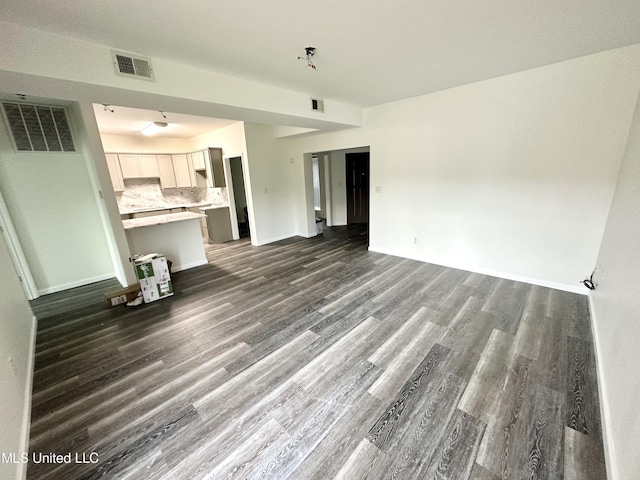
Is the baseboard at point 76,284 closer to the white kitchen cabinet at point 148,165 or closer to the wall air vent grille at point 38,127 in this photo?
the wall air vent grille at point 38,127

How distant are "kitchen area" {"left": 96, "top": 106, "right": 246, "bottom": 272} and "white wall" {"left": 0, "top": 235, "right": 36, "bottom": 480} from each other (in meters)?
2.15

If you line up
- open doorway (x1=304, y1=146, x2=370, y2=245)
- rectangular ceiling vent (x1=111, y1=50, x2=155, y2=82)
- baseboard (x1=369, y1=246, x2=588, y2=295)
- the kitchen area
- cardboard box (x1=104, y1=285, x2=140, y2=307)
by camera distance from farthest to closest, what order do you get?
open doorway (x1=304, y1=146, x2=370, y2=245) < the kitchen area < cardboard box (x1=104, y1=285, x2=140, y2=307) < baseboard (x1=369, y1=246, x2=588, y2=295) < rectangular ceiling vent (x1=111, y1=50, x2=155, y2=82)

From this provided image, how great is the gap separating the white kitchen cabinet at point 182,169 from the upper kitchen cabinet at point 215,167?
128cm

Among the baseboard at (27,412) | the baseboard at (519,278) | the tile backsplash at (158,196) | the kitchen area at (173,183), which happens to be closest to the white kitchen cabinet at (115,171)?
the kitchen area at (173,183)

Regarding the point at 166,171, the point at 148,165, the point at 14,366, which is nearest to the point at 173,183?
the point at 166,171

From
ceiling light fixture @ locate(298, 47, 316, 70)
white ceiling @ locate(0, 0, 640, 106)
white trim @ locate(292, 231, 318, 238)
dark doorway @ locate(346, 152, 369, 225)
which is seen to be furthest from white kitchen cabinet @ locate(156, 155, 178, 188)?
ceiling light fixture @ locate(298, 47, 316, 70)

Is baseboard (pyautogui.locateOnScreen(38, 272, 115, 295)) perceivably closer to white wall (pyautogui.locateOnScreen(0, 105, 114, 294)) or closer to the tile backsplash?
white wall (pyautogui.locateOnScreen(0, 105, 114, 294))

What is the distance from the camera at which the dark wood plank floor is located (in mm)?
1395

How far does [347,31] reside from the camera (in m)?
1.96

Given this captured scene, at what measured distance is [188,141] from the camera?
23.4 feet

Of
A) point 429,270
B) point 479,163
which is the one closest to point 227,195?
point 429,270

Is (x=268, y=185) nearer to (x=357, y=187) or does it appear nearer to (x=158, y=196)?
(x=357, y=187)

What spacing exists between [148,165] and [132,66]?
200 inches

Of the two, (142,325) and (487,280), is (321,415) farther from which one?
(487,280)
